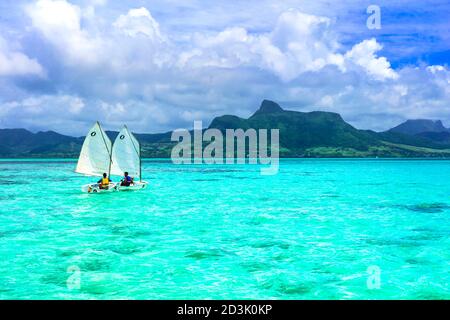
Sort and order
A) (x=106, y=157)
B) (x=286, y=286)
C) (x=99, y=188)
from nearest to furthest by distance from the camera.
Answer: (x=286, y=286) < (x=99, y=188) < (x=106, y=157)

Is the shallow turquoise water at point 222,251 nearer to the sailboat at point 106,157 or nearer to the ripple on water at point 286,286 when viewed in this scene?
the ripple on water at point 286,286

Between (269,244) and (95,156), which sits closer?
(269,244)

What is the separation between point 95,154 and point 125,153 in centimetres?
487

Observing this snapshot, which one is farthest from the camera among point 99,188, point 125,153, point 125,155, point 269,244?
point 125,155

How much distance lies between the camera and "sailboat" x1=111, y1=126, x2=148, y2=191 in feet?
199

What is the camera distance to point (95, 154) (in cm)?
5841

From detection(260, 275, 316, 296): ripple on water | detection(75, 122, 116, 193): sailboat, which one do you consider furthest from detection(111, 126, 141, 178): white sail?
detection(260, 275, 316, 296): ripple on water

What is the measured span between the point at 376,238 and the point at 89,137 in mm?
40013

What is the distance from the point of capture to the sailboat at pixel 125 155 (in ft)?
199

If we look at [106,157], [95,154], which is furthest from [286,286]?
[106,157]

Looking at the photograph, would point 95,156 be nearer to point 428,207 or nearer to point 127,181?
point 127,181

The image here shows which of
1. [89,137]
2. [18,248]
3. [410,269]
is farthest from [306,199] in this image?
[18,248]
